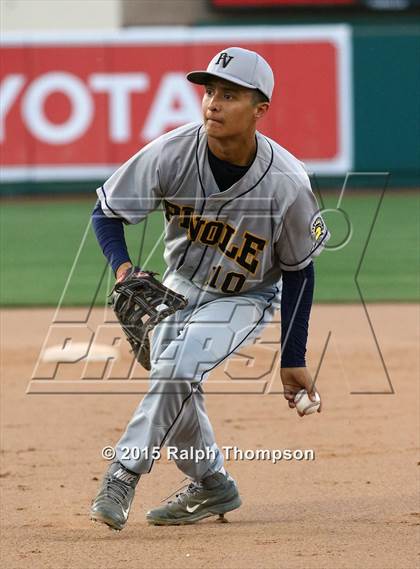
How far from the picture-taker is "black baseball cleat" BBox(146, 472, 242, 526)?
443cm

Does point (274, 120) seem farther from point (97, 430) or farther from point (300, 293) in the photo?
point (300, 293)

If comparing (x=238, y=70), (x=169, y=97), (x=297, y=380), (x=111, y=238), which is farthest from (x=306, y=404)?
(x=169, y=97)

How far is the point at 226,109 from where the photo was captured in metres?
3.99

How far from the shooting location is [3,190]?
53.8ft

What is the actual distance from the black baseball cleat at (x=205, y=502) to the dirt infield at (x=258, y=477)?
62 mm

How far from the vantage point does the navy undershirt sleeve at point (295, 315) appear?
4.21 m

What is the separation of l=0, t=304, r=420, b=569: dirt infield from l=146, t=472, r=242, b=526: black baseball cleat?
2.4 inches

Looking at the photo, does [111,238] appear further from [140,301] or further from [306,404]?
[306,404]

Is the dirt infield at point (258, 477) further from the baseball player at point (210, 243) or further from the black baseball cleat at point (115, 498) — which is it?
the baseball player at point (210, 243)

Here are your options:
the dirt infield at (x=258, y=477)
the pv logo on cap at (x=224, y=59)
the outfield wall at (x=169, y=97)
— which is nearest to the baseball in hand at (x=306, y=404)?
the dirt infield at (x=258, y=477)

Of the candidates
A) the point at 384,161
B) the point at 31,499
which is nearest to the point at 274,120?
the point at 384,161

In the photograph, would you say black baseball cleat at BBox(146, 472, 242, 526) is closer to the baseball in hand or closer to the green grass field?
the baseball in hand

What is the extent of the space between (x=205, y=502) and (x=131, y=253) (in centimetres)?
699

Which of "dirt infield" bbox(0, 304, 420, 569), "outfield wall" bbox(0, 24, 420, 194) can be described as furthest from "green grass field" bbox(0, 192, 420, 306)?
"dirt infield" bbox(0, 304, 420, 569)
